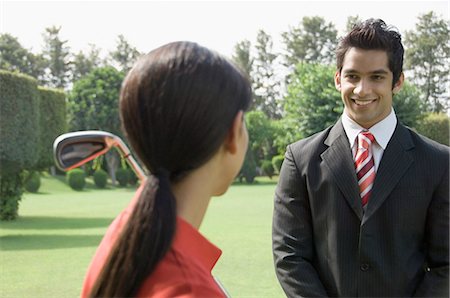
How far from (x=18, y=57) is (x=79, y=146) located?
67.9 meters

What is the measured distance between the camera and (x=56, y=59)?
69750 mm

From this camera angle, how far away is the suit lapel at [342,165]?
3029 mm

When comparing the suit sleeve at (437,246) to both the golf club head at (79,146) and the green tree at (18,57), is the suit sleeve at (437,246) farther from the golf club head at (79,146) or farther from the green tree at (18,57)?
the green tree at (18,57)

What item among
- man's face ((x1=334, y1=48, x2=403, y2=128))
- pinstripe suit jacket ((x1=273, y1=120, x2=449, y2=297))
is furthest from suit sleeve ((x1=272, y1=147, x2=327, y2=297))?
man's face ((x1=334, y1=48, x2=403, y2=128))

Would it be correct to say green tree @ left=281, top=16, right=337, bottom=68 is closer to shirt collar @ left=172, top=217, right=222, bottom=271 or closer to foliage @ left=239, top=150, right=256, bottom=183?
foliage @ left=239, top=150, right=256, bottom=183

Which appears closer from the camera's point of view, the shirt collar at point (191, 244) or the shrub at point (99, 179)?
the shirt collar at point (191, 244)

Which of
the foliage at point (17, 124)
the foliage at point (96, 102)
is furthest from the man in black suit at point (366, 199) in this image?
the foliage at point (96, 102)

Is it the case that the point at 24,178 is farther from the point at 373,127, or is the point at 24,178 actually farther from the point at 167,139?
the point at 167,139

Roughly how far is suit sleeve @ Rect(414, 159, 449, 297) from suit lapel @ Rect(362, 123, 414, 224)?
0.59 ft

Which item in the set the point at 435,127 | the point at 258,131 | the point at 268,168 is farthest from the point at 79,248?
the point at 258,131

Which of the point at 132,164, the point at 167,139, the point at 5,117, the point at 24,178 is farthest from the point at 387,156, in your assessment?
the point at 24,178

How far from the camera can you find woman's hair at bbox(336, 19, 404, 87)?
315 centimetres

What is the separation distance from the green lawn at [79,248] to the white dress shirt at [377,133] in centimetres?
541

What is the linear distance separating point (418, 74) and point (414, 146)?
58.9 meters
